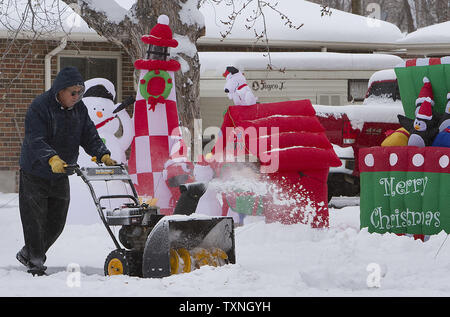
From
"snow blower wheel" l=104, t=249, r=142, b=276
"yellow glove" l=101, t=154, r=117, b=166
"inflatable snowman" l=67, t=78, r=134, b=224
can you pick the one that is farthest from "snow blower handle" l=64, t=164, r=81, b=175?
"inflatable snowman" l=67, t=78, r=134, b=224

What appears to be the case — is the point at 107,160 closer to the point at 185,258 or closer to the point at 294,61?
the point at 185,258

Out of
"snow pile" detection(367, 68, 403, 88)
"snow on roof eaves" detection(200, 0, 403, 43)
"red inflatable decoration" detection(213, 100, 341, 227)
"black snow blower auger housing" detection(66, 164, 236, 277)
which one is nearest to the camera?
"black snow blower auger housing" detection(66, 164, 236, 277)

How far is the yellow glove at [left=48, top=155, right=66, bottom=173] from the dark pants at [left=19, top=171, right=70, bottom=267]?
501mm

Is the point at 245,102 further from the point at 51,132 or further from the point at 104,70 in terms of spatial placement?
the point at 104,70

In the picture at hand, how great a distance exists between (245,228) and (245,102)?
1329 mm

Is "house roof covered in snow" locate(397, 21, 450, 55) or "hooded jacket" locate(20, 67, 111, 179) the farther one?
"house roof covered in snow" locate(397, 21, 450, 55)

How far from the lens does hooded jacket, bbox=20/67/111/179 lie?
690 centimetres

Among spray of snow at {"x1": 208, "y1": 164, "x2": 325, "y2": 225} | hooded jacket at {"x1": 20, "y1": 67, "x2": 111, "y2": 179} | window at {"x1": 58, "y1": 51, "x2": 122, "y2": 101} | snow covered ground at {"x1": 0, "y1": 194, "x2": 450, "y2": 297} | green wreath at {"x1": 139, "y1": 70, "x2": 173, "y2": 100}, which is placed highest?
window at {"x1": 58, "y1": 51, "x2": 122, "y2": 101}

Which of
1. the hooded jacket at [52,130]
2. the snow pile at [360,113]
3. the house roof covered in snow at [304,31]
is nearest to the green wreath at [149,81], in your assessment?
the hooded jacket at [52,130]

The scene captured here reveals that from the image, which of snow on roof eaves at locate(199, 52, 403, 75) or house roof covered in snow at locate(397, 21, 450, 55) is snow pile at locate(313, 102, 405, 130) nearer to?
snow on roof eaves at locate(199, 52, 403, 75)

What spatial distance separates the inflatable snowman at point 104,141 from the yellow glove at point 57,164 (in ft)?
8.46

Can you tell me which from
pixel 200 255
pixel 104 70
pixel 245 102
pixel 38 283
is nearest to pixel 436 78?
pixel 245 102
